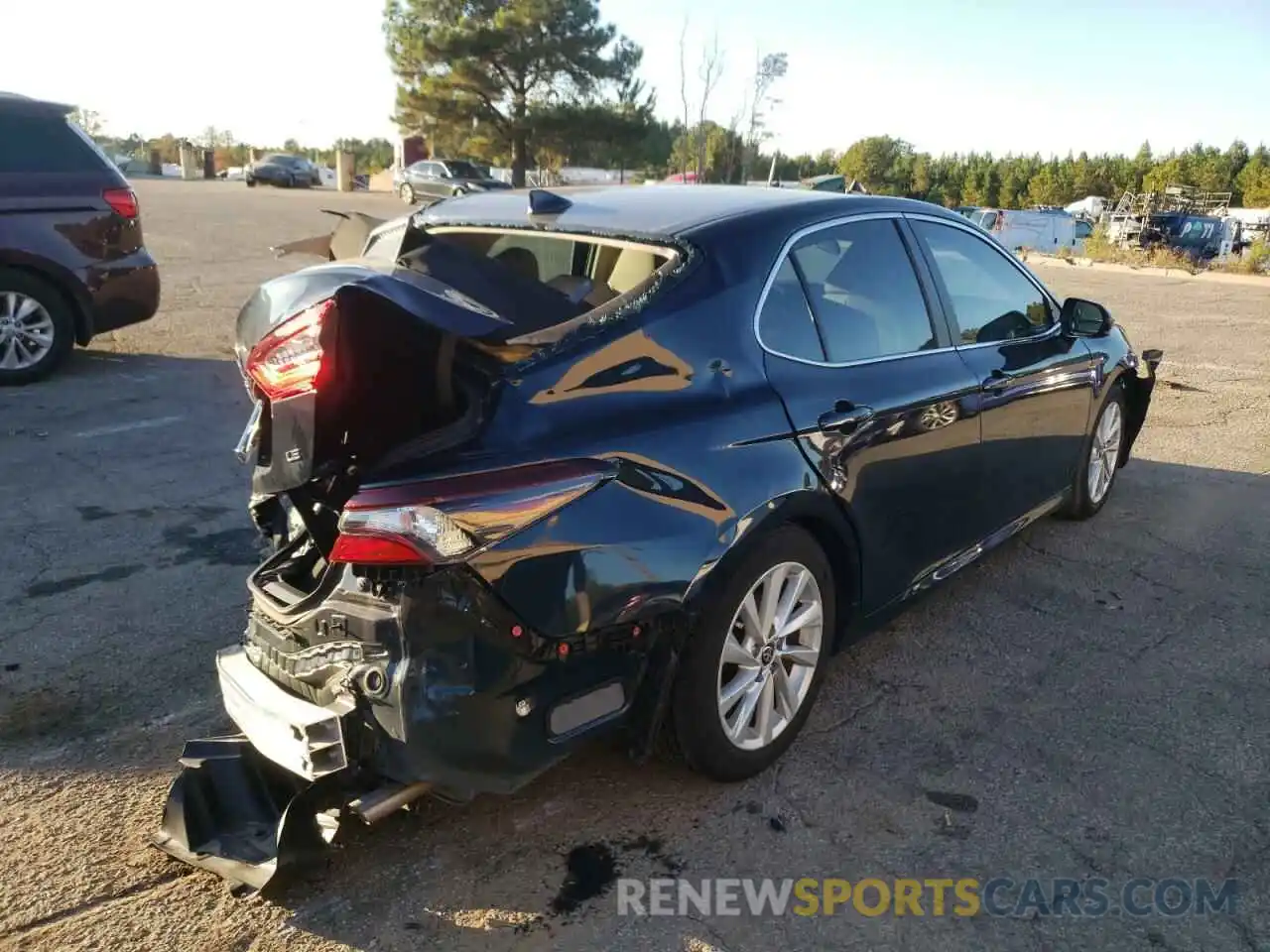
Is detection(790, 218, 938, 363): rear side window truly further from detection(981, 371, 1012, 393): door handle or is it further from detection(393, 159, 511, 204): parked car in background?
detection(393, 159, 511, 204): parked car in background

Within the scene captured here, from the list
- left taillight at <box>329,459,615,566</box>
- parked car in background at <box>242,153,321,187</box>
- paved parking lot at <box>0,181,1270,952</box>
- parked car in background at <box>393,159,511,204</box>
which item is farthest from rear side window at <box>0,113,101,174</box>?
parked car in background at <box>242,153,321,187</box>

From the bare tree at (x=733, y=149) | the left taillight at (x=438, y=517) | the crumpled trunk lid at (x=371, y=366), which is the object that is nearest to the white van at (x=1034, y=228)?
the bare tree at (x=733, y=149)

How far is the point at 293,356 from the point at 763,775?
183cm

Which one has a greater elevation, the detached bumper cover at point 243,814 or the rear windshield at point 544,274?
the rear windshield at point 544,274

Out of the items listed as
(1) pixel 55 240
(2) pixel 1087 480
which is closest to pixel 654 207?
(2) pixel 1087 480

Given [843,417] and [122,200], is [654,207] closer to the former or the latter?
[843,417]

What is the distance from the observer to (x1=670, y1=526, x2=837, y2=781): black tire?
8.88 feet

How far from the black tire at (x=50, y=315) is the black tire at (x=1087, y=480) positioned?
276 inches

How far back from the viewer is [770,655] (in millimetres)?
2986

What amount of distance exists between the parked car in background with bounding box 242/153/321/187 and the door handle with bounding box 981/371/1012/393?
4857 centimetres

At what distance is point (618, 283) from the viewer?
116 inches

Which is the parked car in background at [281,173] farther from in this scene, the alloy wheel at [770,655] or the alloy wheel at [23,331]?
the alloy wheel at [770,655]

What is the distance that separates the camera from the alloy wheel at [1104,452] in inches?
206

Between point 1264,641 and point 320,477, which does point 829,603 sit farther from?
point 1264,641
